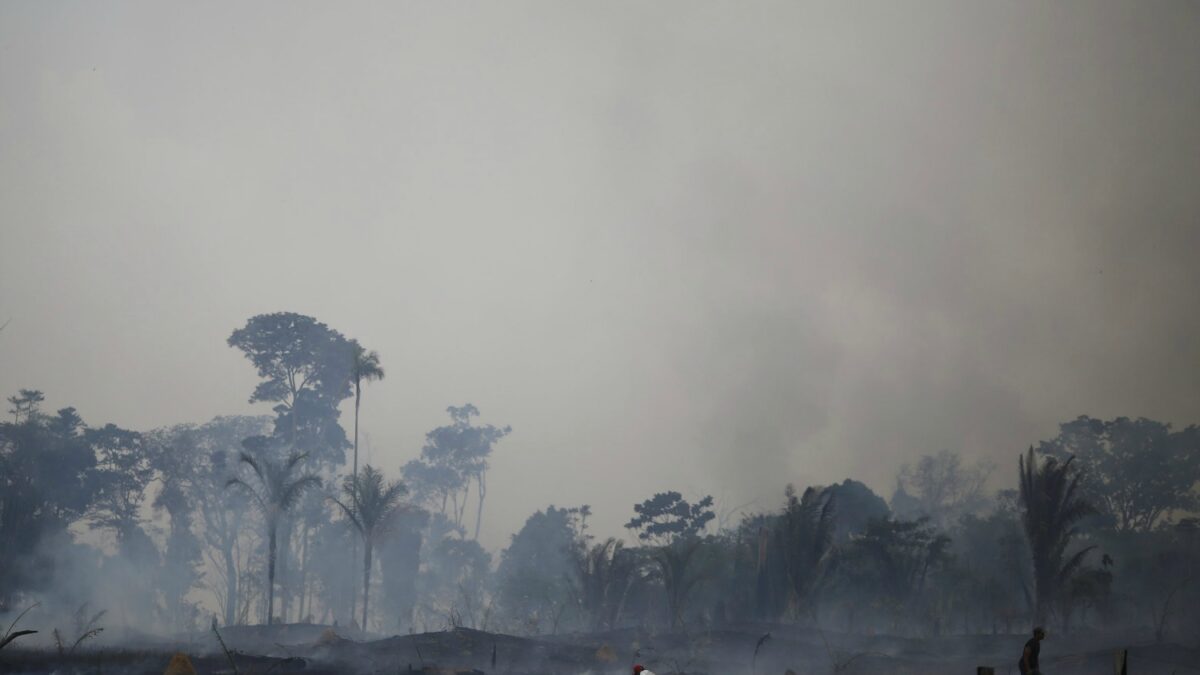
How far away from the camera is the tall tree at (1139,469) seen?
296 ft

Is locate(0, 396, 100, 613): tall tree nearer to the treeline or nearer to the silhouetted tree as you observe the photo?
the treeline

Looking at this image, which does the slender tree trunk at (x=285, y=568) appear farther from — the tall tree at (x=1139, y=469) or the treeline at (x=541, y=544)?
the tall tree at (x=1139, y=469)

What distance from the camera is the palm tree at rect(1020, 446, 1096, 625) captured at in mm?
52625

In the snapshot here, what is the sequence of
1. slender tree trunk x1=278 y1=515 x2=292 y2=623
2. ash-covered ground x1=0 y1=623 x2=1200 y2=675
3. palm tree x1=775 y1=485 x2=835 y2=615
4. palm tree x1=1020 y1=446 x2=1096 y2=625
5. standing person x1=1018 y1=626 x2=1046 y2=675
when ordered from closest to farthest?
standing person x1=1018 y1=626 x2=1046 y2=675, ash-covered ground x1=0 y1=623 x2=1200 y2=675, palm tree x1=1020 y1=446 x2=1096 y2=625, palm tree x1=775 y1=485 x2=835 y2=615, slender tree trunk x1=278 y1=515 x2=292 y2=623

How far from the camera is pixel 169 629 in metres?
85.9

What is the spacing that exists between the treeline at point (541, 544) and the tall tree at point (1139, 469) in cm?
18

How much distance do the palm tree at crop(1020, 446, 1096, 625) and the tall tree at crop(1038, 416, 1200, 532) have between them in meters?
36.7

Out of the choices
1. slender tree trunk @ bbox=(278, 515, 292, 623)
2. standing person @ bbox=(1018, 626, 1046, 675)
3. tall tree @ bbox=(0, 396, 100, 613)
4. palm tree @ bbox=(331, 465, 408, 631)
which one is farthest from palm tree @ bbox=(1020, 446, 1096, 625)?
tall tree @ bbox=(0, 396, 100, 613)

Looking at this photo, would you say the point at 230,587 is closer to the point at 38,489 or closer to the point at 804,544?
the point at 38,489

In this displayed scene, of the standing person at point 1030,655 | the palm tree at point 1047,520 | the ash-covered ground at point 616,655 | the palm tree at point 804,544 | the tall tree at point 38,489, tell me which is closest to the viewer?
the standing person at point 1030,655

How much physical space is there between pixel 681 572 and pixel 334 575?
46953 mm

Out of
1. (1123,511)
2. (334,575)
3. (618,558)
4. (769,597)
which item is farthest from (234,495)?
(1123,511)

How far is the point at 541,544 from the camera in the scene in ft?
333

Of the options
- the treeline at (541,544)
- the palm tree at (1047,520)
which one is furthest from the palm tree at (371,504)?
the palm tree at (1047,520)
